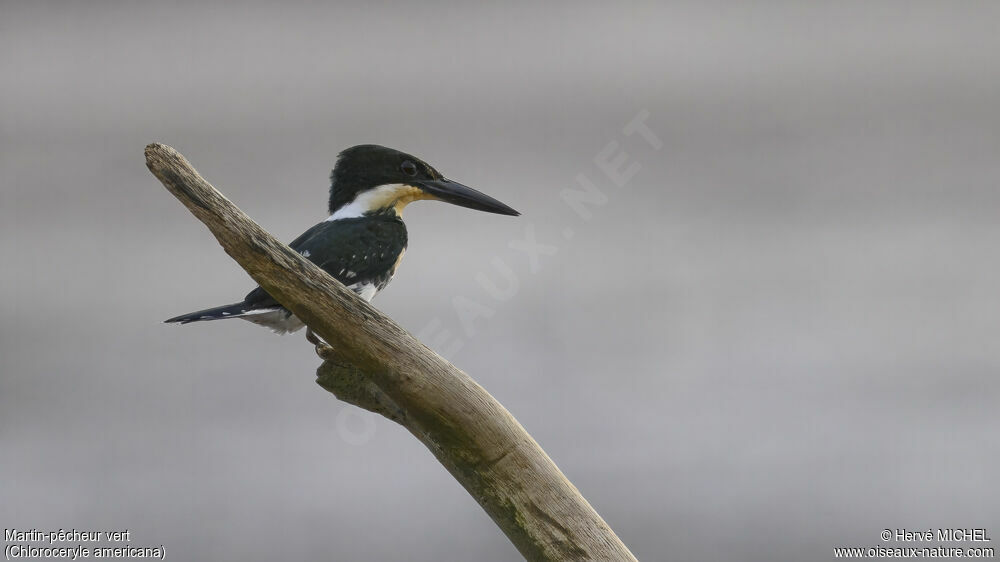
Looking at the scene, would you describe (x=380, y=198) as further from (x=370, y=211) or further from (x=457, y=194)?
(x=457, y=194)

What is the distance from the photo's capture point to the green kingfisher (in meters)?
2.25

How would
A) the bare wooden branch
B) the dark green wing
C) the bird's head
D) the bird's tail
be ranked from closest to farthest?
the bare wooden branch → the bird's tail → the dark green wing → the bird's head

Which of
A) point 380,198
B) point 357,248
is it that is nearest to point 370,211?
point 380,198

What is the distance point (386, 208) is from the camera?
242 centimetres

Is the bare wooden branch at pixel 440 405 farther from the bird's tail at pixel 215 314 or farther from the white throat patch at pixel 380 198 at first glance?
the white throat patch at pixel 380 198

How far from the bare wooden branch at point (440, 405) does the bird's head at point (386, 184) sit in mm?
676

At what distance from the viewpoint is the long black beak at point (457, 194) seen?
2365 millimetres

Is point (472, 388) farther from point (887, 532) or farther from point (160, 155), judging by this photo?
point (887, 532)

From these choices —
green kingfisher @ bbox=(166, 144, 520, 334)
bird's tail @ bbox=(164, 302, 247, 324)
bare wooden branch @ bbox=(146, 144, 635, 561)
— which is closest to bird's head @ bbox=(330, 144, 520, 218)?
green kingfisher @ bbox=(166, 144, 520, 334)

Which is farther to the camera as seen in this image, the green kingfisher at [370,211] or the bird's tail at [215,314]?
the green kingfisher at [370,211]

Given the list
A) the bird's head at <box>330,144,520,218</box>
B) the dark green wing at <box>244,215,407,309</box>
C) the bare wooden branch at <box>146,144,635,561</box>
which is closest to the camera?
the bare wooden branch at <box>146,144,635,561</box>

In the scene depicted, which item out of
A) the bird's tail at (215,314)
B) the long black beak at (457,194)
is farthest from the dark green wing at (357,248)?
the bird's tail at (215,314)

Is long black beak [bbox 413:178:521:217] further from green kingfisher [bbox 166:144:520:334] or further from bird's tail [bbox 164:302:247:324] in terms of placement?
bird's tail [bbox 164:302:247:324]

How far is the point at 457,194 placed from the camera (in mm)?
2361
